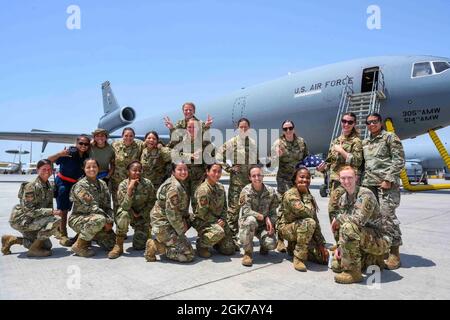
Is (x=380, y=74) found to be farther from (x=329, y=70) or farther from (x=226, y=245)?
(x=226, y=245)

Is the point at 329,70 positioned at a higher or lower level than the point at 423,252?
higher

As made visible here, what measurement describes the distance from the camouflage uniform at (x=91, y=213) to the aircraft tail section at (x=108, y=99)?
24.4 m

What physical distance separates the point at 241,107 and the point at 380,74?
5.80 meters

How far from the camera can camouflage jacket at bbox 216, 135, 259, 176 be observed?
17.1ft

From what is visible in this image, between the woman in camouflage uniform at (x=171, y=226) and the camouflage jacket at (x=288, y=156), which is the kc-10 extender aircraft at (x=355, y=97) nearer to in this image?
the camouflage jacket at (x=288, y=156)

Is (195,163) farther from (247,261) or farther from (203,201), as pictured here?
(247,261)

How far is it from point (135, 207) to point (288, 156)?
249cm

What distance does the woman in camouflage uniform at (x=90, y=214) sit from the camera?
4195mm

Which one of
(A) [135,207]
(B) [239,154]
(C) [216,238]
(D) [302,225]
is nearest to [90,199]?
(A) [135,207]

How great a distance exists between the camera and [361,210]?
10.8ft

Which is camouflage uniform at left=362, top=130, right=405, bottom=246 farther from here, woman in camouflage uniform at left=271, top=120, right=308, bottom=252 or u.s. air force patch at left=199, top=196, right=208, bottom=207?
u.s. air force patch at left=199, top=196, right=208, bottom=207
